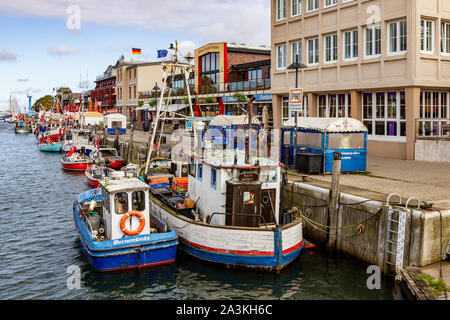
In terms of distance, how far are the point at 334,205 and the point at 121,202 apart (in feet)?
23.2

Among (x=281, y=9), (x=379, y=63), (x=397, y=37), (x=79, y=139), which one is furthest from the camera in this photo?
(x=79, y=139)

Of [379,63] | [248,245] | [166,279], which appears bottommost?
[166,279]

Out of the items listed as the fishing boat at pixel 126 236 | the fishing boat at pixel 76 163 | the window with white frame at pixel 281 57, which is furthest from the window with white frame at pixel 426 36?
the fishing boat at pixel 76 163

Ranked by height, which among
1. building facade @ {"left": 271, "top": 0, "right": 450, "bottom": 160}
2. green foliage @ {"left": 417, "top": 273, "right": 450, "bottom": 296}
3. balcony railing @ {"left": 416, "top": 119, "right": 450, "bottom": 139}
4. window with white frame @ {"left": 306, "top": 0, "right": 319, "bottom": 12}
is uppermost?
window with white frame @ {"left": 306, "top": 0, "right": 319, "bottom": 12}

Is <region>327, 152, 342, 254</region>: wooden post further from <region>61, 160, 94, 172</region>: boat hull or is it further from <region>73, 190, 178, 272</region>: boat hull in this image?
<region>61, 160, 94, 172</region>: boat hull

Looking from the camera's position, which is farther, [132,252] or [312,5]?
[312,5]

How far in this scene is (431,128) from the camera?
24.5m

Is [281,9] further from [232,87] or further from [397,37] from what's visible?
[232,87]

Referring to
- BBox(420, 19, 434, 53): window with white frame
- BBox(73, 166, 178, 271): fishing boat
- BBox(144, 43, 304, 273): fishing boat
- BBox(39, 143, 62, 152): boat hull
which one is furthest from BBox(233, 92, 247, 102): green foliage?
BBox(73, 166, 178, 271): fishing boat

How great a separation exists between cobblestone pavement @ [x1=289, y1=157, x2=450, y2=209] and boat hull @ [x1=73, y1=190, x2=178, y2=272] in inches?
261

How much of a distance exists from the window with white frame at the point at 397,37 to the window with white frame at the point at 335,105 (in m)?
4.58

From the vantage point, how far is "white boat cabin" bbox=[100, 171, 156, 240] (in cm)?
1437

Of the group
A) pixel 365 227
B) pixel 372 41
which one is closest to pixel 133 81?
pixel 372 41

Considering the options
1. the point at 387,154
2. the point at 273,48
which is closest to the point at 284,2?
the point at 273,48
